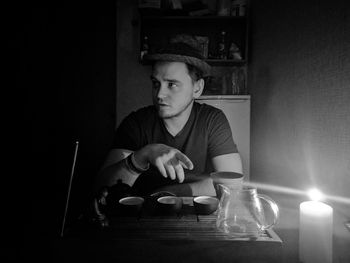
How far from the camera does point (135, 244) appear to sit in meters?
0.73

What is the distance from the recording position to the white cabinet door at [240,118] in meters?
2.65

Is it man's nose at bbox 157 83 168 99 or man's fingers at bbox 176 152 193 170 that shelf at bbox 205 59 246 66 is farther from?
man's fingers at bbox 176 152 193 170

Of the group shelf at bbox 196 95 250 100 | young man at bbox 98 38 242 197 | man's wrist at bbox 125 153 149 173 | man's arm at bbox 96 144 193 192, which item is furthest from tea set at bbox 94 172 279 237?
shelf at bbox 196 95 250 100

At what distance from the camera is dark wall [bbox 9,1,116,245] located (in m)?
2.72

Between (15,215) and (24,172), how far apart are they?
405mm

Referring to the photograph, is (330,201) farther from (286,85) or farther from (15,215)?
(15,215)

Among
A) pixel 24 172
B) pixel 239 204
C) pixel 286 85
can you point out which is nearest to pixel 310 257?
pixel 239 204

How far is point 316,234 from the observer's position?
2.84ft

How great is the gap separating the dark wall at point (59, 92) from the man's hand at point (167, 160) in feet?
5.57

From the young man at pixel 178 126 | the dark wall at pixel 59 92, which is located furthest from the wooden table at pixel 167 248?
the dark wall at pixel 59 92

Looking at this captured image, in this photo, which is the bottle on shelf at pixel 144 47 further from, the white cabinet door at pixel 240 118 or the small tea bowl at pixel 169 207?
the small tea bowl at pixel 169 207

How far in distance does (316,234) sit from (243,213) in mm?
218

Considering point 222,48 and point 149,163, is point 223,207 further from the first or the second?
point 222,48

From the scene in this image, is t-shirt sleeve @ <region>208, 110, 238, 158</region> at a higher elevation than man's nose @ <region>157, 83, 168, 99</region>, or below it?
below
